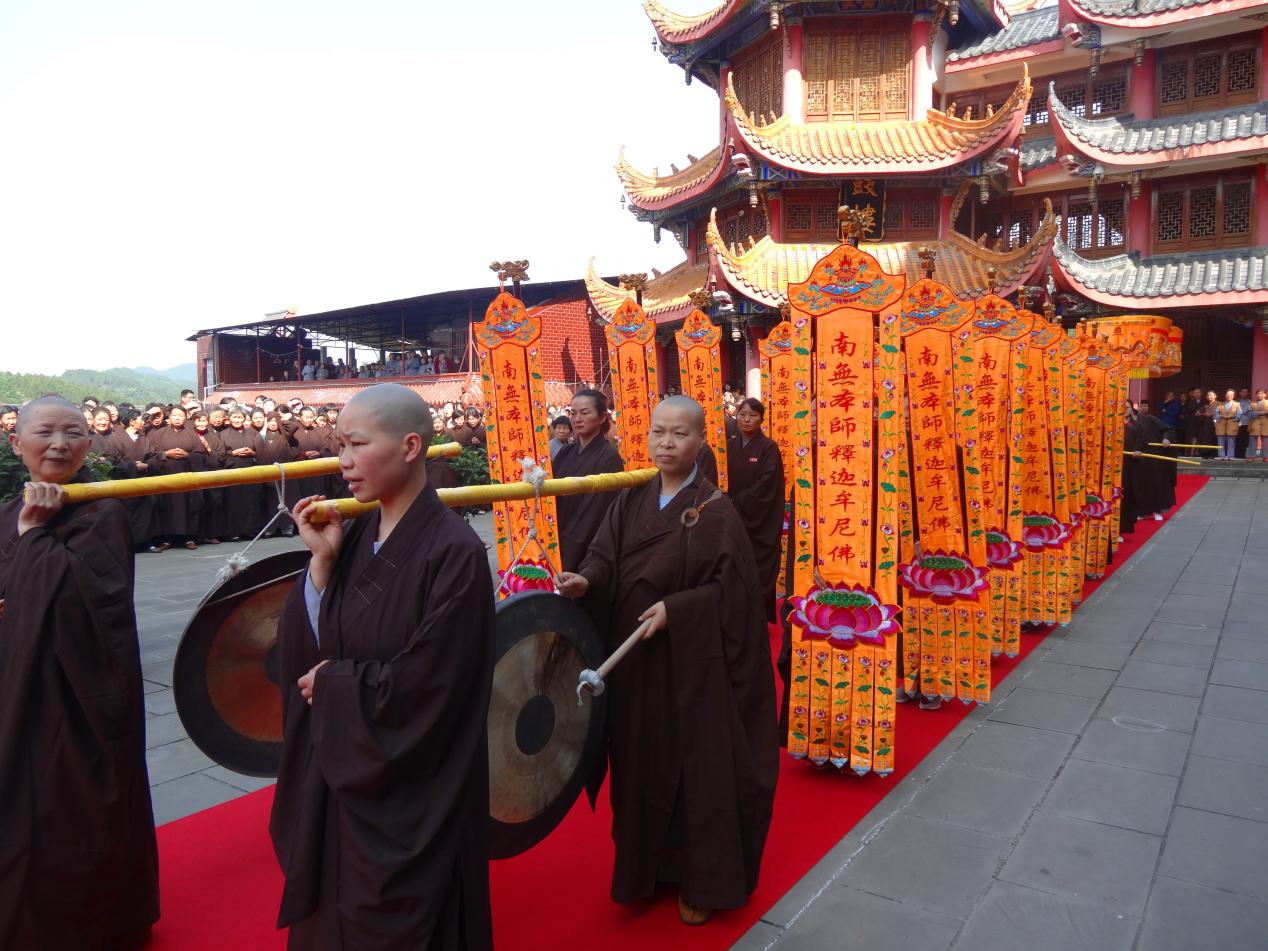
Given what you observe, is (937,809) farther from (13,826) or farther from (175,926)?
(13,826)

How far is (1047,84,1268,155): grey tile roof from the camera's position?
16.8m

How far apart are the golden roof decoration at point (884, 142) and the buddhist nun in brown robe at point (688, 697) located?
14.4m

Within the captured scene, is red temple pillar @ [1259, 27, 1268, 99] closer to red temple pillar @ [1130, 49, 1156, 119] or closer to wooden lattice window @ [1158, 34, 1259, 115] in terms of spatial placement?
wooden lattice window @ [1158, 34, 1259, 115]

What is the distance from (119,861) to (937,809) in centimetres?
322

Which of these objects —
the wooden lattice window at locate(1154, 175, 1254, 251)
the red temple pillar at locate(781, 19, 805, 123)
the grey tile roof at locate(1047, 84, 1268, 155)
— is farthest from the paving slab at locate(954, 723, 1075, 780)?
the wooden lattice window at locate(1154, 175, 1254, 251)

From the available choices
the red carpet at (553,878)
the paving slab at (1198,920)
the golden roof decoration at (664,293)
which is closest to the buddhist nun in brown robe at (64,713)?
the red carpet at (553,878)

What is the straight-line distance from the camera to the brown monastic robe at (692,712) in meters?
2.85

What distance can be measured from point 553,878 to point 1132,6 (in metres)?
21.3

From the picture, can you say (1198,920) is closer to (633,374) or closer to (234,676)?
(234,676)

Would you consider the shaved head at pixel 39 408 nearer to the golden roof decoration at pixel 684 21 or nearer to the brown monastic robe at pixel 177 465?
the brown monastic robe at pixel 177 465

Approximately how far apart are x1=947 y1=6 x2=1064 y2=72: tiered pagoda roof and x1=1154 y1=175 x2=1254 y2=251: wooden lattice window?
4274 millimetres

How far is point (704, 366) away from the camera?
732 cm

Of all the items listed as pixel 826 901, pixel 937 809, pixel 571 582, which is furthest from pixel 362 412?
pixel 937 809

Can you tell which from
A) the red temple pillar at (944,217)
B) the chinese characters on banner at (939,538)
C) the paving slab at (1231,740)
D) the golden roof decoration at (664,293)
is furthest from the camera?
the golden roof decoration at (664,293)
